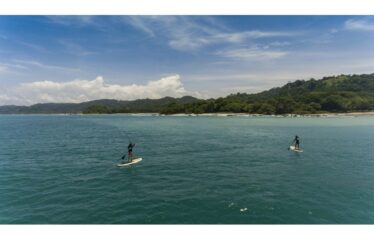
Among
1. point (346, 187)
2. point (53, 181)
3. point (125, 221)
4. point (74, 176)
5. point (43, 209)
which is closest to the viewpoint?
point (125, 221)

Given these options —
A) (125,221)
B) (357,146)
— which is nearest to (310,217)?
(125,221)

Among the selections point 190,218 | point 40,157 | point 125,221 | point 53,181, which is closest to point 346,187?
point 190,218

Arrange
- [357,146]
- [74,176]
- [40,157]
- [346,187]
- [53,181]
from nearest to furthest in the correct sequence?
[346,187] < [53,181] < [74,176] < [40,157] < [357,146]

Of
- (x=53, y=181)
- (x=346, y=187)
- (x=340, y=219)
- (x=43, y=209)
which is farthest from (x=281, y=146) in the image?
(x=43, y=209)

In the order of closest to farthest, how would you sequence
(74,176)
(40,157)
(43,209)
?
(43,209)
(74,176)
(40,157)

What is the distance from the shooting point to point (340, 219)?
21781 millimetres

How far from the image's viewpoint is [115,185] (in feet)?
102

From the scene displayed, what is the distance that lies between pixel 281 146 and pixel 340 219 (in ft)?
128

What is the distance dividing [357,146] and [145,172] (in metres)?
43.9

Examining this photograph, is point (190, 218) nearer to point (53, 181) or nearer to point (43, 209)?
point (43, 209)

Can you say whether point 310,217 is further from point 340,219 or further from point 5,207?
point 5,207

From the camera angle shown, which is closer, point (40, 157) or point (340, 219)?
point (340, 219)

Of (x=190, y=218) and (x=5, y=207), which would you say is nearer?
(x=190, y=218)

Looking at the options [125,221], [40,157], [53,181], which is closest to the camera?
[125,221]
